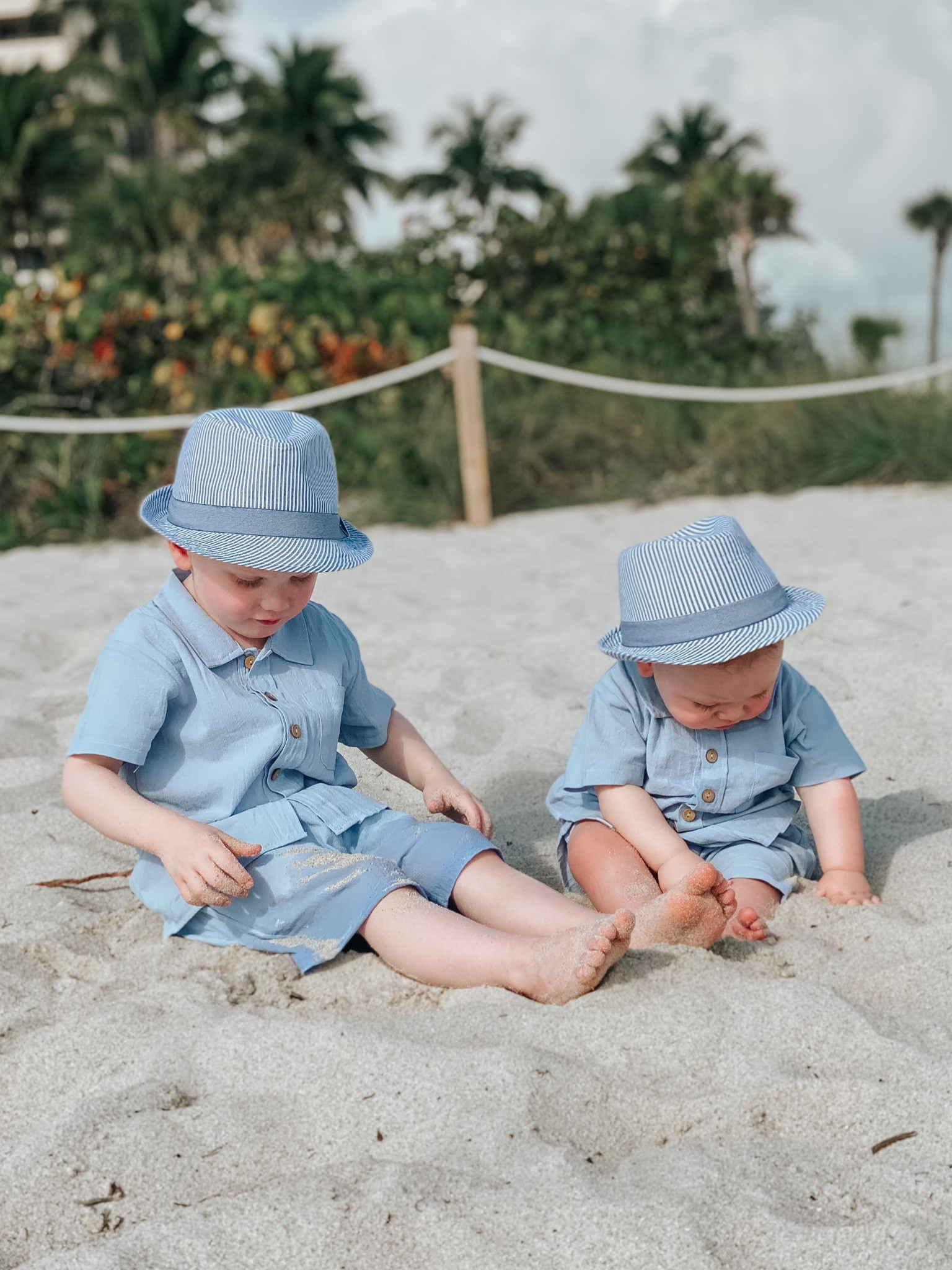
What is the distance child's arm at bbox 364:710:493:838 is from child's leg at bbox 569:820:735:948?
7.2 inches

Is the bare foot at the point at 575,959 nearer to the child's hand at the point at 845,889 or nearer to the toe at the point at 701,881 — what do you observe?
the toe at the point at 701,881

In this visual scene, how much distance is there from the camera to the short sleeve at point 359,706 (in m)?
2.26

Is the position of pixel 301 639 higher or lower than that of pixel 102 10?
lower

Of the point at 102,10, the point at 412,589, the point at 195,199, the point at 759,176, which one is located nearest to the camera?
the point at 412,589

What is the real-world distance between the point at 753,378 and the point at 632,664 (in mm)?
6311

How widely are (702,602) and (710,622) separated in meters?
0.04

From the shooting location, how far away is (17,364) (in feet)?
22.4

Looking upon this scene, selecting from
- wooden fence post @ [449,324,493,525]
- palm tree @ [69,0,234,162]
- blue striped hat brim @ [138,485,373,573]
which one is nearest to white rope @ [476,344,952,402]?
wooden fence post @ [449,324,493,525]

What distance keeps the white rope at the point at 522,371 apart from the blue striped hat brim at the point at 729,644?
3.96 meters

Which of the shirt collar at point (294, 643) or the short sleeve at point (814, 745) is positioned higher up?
the shirt collar at point (294, 643)

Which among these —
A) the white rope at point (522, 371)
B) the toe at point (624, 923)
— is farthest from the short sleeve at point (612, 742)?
the white rope at point (522, 371)

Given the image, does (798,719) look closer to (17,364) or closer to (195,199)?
(17,364)

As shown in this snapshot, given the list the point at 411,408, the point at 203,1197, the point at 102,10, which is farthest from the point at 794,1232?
the point at 102,10

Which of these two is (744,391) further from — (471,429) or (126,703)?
(126,703)
